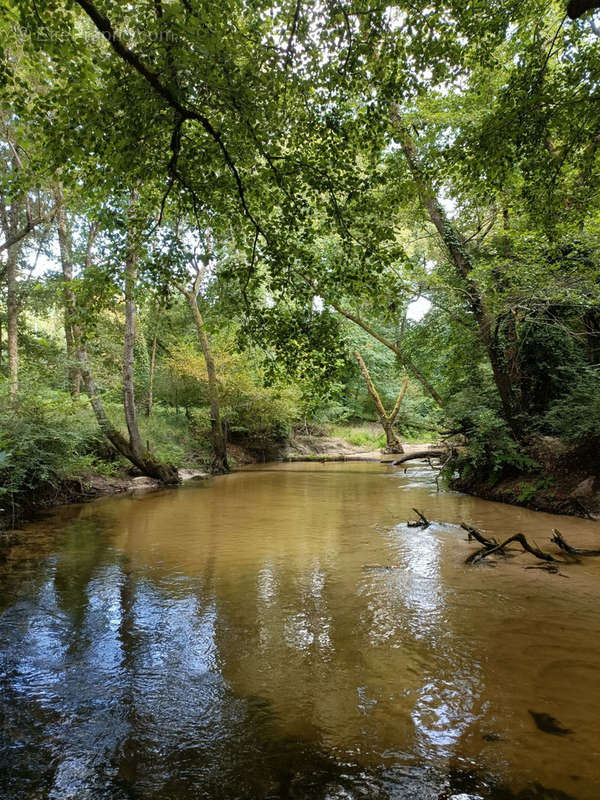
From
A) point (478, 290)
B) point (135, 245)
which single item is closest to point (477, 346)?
point (478, 290)

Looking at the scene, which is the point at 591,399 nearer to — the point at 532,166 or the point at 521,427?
the point at 521,427

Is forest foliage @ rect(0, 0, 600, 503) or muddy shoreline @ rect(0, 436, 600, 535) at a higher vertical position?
forest foliage @ rect(0, 0, 600, 503)

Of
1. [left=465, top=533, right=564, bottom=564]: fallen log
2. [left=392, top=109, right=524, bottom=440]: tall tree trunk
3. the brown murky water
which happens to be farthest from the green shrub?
[left=465, top=533, right=564, bottom=564]: fallen log

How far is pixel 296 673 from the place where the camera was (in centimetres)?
334

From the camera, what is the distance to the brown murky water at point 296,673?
2322 mm

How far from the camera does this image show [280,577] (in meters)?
5.53

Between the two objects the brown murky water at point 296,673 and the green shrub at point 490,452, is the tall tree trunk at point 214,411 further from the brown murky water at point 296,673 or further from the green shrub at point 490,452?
the brown murky water at point 296,673

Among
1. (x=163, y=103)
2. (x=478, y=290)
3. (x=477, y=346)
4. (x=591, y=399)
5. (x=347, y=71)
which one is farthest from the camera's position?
(x=477, y=346)

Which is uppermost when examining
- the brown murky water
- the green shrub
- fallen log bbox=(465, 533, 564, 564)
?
the green shrub

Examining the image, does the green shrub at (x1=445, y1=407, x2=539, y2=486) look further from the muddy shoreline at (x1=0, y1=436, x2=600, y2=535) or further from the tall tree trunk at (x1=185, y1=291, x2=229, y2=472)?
the tall tree trunk at (x1=185, y1=291, x2=229, y2=472)

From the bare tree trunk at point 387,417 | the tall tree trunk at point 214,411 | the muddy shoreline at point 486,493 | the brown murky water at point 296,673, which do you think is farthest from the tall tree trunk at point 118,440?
the bare tree trunk at point 387,417

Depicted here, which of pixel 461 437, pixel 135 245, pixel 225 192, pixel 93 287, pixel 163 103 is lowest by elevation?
pixel 461 437

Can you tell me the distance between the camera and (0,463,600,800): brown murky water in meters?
2.32

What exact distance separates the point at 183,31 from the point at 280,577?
5.43 m
